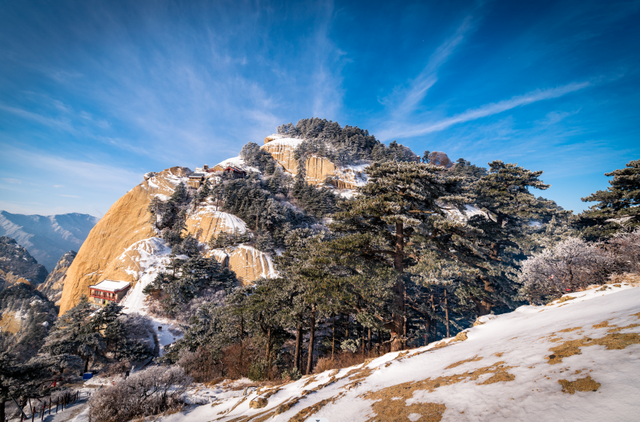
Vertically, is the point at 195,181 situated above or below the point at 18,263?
above

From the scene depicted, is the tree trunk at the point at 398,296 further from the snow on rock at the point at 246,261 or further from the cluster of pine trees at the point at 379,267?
the snow on rock at the point at 246,261

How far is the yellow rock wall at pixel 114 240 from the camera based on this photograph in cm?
3803

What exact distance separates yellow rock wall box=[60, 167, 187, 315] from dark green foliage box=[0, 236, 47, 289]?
79112mm

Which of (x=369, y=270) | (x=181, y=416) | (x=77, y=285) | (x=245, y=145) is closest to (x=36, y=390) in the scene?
(x=181, y=416)

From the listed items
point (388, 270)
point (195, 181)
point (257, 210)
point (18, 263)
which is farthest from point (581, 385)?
point (18, 263)

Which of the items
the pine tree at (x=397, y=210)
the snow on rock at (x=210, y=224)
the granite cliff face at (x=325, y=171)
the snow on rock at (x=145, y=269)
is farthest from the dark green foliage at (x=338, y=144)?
the pine tree at (x=397, y=210)

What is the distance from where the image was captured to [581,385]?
2023mm

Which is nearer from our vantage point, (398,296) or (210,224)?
(398,296)

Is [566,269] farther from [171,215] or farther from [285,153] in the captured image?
[285,153]

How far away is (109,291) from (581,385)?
46.7 meters

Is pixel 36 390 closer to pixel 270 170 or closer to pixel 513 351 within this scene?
pixel 513 351

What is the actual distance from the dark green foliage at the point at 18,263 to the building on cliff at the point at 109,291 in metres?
89.4

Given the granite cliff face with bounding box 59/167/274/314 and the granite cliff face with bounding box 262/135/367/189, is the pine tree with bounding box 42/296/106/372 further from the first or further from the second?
the granite cliff face with bounding box 262/135/367/189

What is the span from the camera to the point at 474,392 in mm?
2662
